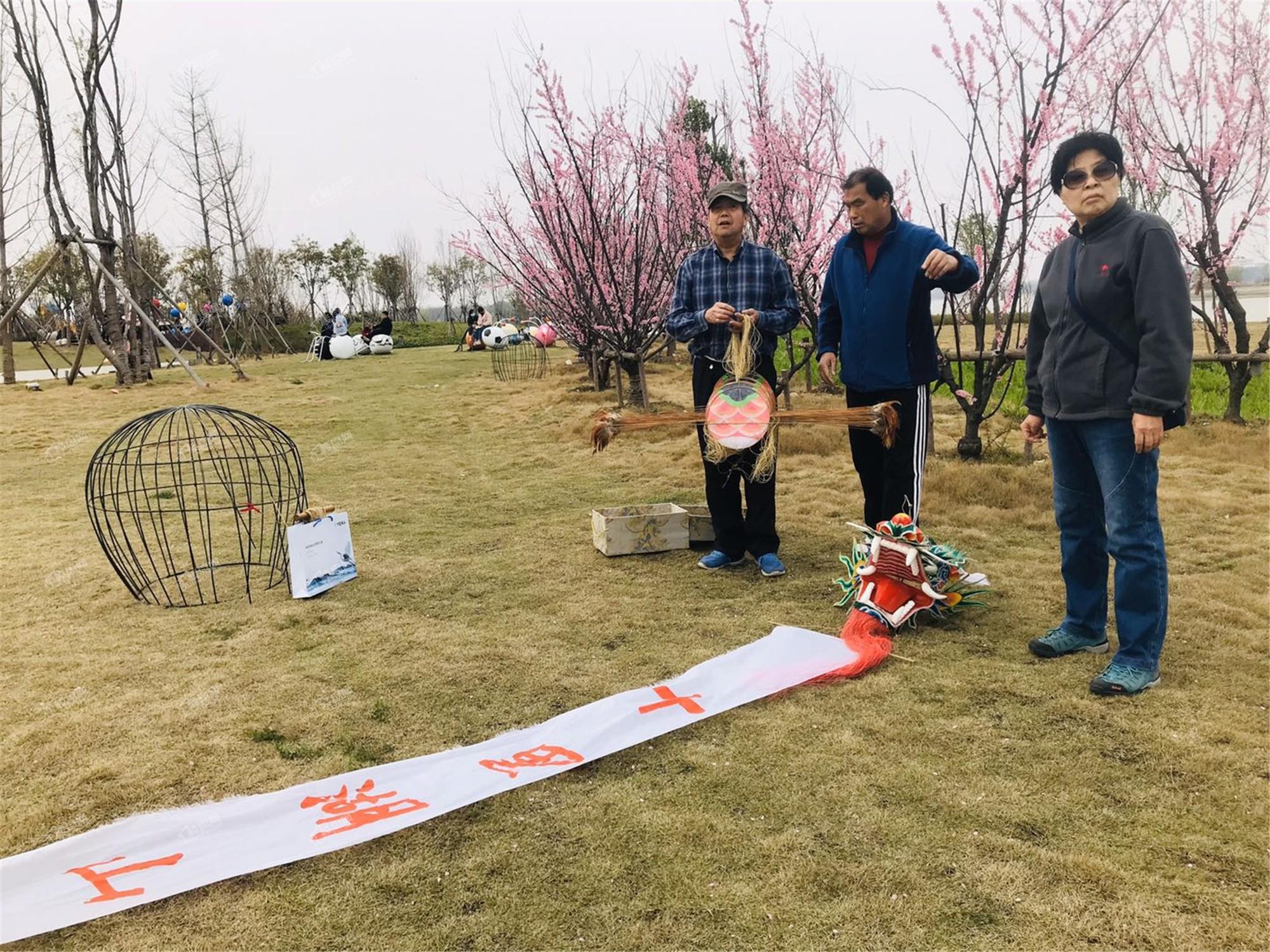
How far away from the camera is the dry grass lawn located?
1.53 meters

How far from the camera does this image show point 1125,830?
1711 mm

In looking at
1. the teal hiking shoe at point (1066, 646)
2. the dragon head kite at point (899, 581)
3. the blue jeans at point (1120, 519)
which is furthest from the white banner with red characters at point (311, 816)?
the blue jeans at point (1120, 519)

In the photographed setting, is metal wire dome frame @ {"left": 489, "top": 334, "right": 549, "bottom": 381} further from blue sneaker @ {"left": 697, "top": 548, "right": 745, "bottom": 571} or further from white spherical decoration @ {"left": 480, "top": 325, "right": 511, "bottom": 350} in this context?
blue sneaker @ {"left": 697, "top": 548, "right": 745, "bottom": 571}

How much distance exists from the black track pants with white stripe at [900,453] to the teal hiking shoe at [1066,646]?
62 cm

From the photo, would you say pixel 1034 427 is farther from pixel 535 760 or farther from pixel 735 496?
pixel 535 760

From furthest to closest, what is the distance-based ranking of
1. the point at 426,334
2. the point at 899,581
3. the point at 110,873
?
1. the point at 426,334
2. the point at 899,581
3. the point at 110,873

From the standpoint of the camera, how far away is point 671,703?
7.64 ft

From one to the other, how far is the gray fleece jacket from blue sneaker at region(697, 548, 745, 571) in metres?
1.60

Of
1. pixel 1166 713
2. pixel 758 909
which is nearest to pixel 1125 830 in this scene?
pixel 1166 713

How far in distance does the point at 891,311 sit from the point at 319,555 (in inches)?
100

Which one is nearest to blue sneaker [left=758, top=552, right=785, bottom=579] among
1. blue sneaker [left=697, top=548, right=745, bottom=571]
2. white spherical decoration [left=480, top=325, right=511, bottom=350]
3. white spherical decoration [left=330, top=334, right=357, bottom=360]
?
blue sneaker [left=697, top=548, right=745, bottom=571]

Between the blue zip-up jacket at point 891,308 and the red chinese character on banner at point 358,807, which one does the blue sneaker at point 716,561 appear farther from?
the red chinese character on banner at point 358,807

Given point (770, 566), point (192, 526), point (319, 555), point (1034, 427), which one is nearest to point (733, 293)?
point (770, 566)

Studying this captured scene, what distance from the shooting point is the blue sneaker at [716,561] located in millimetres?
3674
